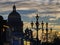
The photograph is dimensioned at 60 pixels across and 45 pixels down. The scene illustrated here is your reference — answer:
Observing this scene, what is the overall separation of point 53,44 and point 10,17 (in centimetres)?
4803

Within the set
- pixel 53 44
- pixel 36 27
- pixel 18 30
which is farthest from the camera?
pixel 18 30

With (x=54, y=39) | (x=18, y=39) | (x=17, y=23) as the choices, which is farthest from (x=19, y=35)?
(x=54, y=39)

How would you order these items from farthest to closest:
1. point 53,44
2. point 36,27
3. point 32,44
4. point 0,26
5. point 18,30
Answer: point 18,30, point 32,44, point 53,44, point 0,26, point 36,27

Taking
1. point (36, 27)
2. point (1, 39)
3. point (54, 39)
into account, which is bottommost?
point (54, 39)

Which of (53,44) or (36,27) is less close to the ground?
(36,27)

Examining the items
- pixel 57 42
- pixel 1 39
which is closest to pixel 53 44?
pixel 57 42

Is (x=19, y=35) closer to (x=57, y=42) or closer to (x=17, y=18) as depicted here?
(x=17, y=18)

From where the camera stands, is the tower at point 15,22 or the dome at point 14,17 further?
the dome at point 14,17

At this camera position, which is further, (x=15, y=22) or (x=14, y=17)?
(x=14, y=17)

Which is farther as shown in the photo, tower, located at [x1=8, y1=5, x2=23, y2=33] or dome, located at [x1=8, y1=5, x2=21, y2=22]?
dome, located at [x1=8, y1=5, x2=21, y2=22]

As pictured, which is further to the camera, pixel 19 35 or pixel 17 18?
pixel 17 18

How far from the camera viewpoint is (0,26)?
59094 millimetres

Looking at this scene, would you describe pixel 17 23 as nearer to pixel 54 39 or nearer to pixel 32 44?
pixel 32 44

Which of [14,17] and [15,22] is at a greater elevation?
[15,22]
